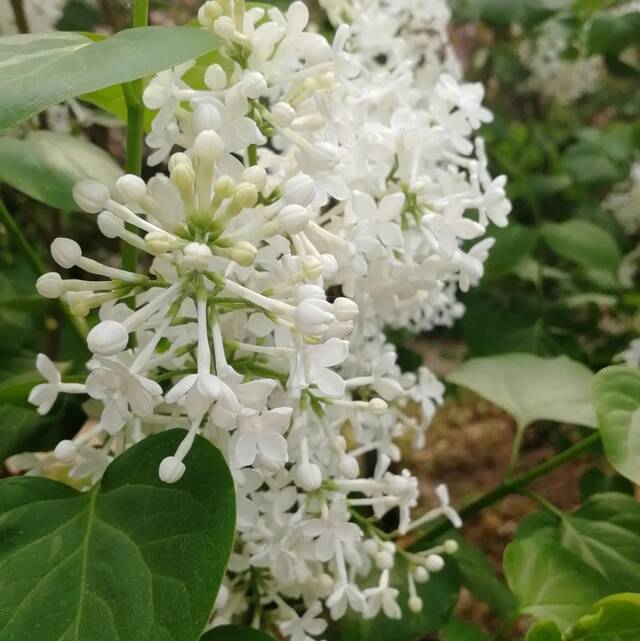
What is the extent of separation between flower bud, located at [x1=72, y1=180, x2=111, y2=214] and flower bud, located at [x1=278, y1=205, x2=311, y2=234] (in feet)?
0.29

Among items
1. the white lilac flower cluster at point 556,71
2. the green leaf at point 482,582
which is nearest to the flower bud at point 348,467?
the green leaf at point 482,582

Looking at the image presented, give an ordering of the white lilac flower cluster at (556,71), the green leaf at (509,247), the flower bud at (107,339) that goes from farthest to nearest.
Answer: the white lilac flower cluster at (556,71), the green leaf at (509,247), the flower bud at (107,339)

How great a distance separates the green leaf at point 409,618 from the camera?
62cm

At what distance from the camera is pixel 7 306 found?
2.13 ft

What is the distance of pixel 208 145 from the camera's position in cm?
36

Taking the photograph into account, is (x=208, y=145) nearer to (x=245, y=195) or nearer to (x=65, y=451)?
(x=245, y=195)

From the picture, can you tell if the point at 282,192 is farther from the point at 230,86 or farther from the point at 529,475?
the point at 529,475

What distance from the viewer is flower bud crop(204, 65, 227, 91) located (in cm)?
43

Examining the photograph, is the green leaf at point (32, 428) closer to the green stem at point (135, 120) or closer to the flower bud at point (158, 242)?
the green stem at point (135, 120)

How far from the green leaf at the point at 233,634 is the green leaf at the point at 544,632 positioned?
178 millimetres

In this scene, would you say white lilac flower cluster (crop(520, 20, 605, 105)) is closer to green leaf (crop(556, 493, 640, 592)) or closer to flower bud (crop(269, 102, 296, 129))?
green leaf (crop(556, 493, 640, 592))

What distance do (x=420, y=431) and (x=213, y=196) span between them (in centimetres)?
35

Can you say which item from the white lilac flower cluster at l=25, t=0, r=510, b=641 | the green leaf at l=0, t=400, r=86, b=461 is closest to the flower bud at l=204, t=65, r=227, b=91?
the white lilac flower cluster at l=25, t=0, r=510, b=641

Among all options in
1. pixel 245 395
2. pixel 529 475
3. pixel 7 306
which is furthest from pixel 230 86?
pixel 529 475
